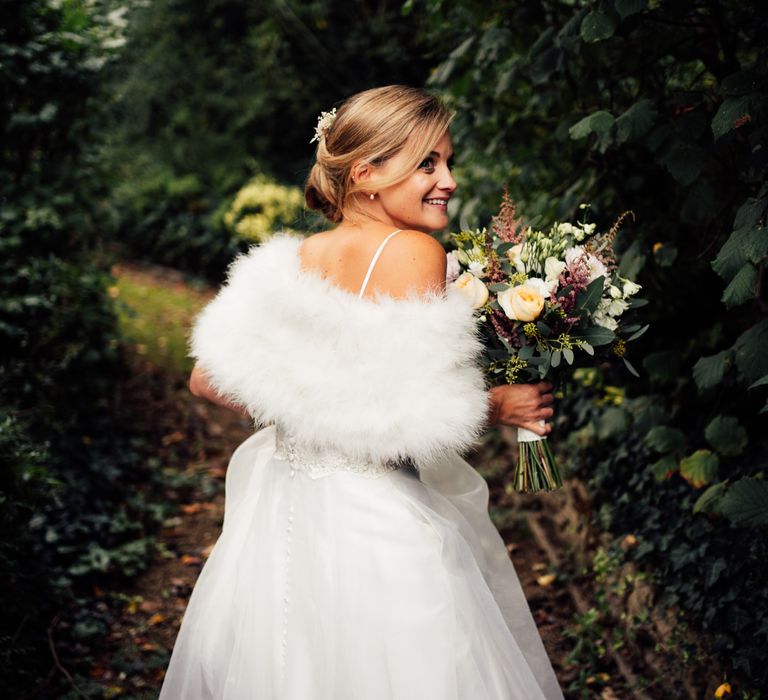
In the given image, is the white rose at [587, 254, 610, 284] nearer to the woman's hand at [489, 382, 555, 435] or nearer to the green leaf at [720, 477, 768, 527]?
the woman's hand at [489, 382, 555, 435]

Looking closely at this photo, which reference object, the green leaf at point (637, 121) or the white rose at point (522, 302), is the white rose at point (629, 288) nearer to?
the white rose at point (522, 302)

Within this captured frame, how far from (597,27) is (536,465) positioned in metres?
1.45

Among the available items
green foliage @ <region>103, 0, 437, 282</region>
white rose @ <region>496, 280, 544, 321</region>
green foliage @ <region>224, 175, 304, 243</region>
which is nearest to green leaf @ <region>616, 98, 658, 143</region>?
white rose @ <region>496, 280, 544, 321</region>

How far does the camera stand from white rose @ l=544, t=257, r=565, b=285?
2275mm

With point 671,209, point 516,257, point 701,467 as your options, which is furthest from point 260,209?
point 516,257

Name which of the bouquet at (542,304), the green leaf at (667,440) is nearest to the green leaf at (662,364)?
the green leaf at (667,440)

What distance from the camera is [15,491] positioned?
3.37 metres

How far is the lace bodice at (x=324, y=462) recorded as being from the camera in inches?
89.4

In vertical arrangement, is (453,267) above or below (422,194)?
below

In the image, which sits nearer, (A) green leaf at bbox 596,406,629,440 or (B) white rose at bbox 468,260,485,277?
(B) white rose at bbox 468,260,485,277

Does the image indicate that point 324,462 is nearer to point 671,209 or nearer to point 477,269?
point 477,269

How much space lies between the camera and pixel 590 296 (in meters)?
2.25

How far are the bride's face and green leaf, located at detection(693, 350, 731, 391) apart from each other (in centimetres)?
110

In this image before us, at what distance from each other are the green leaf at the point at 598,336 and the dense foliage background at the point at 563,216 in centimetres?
42
